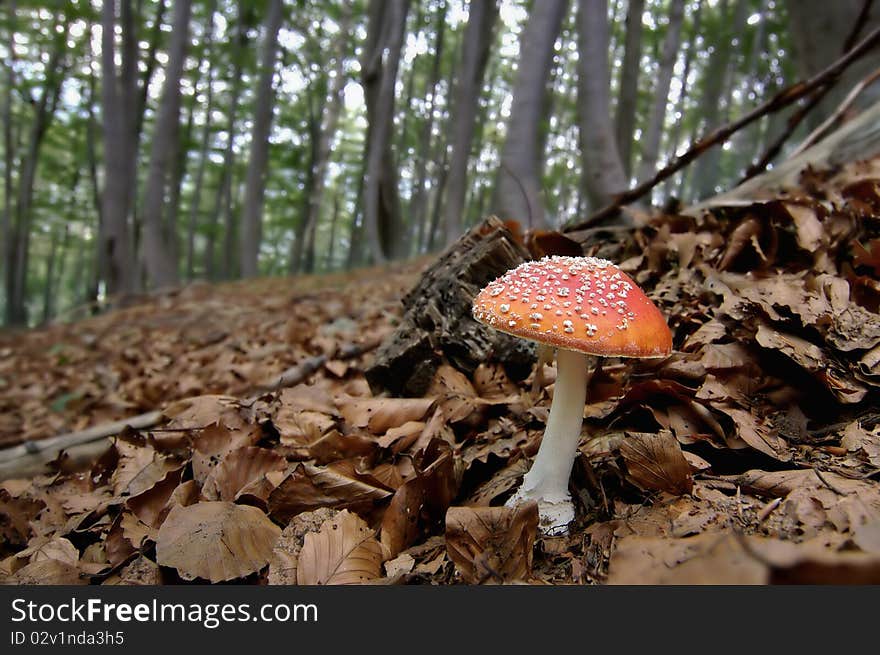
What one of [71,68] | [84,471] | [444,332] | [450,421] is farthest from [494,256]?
[71,68]

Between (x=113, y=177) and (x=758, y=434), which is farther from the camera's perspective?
(x=113, y=177)

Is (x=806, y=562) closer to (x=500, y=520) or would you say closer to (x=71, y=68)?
(x=500, y=520)

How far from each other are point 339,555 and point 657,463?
87cm

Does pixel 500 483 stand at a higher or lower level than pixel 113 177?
lower

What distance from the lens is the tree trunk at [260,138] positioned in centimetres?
1118

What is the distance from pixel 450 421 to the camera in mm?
2090

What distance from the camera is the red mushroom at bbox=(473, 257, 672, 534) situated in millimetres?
1292

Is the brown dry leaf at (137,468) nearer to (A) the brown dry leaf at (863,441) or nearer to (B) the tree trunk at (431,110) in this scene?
(A) the brown dry leaf at (863,441)

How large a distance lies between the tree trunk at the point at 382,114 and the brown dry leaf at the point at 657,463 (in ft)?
30.8

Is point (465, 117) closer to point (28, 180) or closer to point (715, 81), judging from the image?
point (715, 81)

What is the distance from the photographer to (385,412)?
2174 millimetres

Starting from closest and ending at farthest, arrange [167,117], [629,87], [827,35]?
[827,35]
[629,87]
[167,117]

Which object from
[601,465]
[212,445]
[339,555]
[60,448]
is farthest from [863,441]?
[60,448]

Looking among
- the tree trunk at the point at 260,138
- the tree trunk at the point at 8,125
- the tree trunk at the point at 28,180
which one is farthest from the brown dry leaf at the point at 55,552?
the tree trunk at the point at 8,125
